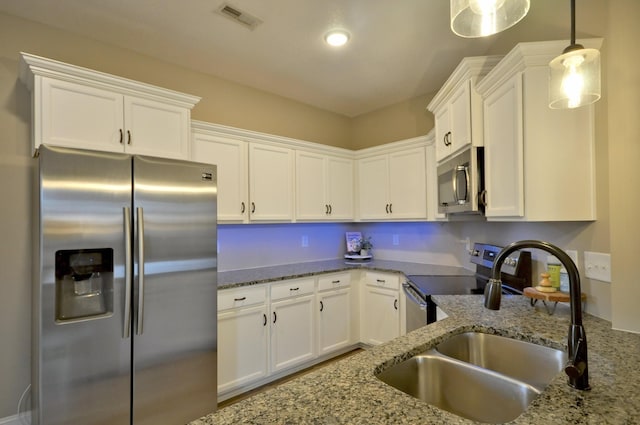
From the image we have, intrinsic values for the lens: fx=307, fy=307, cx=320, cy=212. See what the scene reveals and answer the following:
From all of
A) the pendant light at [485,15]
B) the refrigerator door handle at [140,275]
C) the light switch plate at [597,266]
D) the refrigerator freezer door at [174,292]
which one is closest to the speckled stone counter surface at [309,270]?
the refrigerator freezer door at [174,292]

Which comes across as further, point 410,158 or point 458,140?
point 410,158

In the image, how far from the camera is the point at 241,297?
246cm

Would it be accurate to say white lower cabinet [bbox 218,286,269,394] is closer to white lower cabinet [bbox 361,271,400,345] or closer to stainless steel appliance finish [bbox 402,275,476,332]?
white lower cabinet [bbox 361,271,400,345]

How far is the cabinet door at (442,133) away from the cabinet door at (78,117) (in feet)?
7.84

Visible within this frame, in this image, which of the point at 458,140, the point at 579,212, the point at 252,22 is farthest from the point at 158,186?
the point at 579,212

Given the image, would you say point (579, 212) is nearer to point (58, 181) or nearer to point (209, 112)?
point (58, 181)

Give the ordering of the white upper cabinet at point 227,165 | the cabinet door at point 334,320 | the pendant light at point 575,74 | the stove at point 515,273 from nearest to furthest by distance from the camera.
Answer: the pendant light at point 575,74
the stove at point 515,273
the white upper cabinet at point 227,165
the cabinet door at point 334,320

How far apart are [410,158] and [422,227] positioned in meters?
0.80

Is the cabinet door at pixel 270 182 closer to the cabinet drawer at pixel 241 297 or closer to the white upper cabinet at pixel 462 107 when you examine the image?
the cabinet drawer at pixel 241 297

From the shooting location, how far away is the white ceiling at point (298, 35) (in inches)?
77.2

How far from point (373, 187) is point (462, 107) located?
4.96 ft

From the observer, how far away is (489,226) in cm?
262

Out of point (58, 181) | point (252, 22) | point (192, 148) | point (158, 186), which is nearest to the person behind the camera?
point (58, 181)

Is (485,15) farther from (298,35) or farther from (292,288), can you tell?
(292,288)
